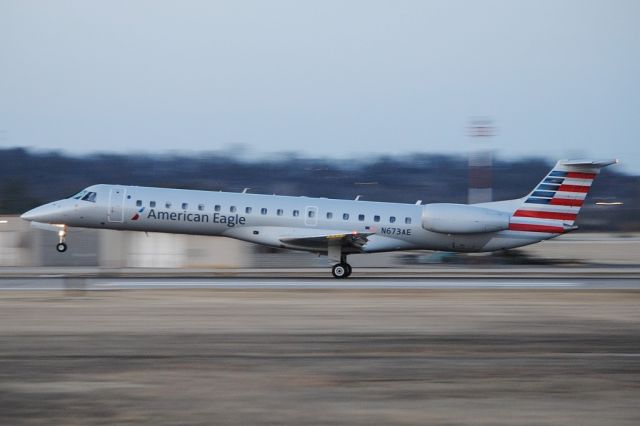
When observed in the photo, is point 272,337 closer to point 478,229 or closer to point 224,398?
point 224,398

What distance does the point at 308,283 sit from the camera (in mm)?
27812

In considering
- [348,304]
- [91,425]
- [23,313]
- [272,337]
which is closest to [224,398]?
[91,425]

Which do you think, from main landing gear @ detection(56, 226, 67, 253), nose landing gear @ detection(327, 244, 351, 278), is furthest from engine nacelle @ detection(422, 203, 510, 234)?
main landing gear @ detection(56, 226, 67, 253)

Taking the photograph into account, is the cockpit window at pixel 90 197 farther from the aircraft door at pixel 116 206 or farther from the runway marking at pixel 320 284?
the runway marking at pixel 320 284

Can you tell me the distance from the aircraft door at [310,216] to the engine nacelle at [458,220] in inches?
148

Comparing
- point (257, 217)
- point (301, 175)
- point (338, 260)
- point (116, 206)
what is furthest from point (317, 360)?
point (301, 175)

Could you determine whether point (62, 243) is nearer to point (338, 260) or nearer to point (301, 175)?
point (338, 260)

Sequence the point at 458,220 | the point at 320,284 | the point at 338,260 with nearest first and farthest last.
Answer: the point at 320,284 < the point at 338,260 < the point at 458,220

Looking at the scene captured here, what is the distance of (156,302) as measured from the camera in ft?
68.0

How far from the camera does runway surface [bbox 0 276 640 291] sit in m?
25.9

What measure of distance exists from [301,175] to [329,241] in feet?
311

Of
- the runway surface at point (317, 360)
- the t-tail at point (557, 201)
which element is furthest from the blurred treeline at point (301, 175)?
the runway surface at point (317, 360)

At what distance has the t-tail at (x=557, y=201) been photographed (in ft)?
101

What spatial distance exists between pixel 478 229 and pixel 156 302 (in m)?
13.8
